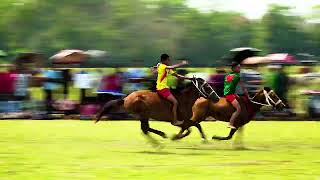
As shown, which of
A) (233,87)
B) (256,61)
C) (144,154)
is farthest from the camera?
(256,61)

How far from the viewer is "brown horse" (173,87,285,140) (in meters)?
14.5

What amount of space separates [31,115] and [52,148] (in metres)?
9.19

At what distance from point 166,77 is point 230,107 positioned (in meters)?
1.56

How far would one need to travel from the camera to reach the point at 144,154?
12617 mm

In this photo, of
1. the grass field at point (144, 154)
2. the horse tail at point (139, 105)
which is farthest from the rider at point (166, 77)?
the grass field at point (144, 154)

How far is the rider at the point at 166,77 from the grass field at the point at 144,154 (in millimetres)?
838

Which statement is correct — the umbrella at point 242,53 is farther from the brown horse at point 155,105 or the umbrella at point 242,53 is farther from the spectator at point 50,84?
the brown horse at point 155,105

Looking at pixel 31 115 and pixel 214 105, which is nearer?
pixel 214 105

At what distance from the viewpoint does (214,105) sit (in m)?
14.6

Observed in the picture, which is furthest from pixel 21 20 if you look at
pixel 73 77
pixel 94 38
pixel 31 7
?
pixel 73 77

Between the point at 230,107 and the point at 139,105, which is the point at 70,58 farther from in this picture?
the point at 230,107

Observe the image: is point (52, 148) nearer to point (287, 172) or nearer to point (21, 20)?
point (287, 172)

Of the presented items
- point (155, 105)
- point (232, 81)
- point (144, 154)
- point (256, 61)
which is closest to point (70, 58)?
point (256, 61)

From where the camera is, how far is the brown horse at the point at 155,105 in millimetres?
14258
